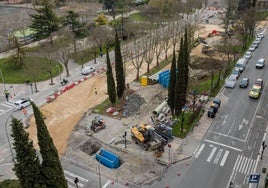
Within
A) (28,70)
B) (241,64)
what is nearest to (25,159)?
(28,70)

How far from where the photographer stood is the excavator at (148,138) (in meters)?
42.3

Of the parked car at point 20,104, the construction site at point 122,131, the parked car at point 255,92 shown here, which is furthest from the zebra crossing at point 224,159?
the parked car at point 20,104

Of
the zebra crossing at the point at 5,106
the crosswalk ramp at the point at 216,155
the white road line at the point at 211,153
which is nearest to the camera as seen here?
the crosswalk ramp at the point at 216,155

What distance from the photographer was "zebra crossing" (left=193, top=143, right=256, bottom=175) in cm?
3892

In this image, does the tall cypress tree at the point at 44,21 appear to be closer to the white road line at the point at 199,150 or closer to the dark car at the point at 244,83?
the dark car at the point at 244,83

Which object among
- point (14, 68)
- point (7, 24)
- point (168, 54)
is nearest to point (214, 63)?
point (168, 54)

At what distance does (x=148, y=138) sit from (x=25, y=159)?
19.8 m

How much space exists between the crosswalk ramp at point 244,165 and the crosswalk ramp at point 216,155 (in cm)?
161

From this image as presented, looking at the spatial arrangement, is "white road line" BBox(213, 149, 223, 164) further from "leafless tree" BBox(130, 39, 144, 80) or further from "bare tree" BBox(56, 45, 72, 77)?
"bare tree" BBox(56, 45, 72, 77)

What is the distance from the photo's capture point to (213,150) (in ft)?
139

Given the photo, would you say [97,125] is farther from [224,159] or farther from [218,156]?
[224,159]

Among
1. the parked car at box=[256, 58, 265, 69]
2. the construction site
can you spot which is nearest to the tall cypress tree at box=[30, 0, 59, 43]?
the construction site

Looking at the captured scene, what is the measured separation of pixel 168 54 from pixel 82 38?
79.9 feet

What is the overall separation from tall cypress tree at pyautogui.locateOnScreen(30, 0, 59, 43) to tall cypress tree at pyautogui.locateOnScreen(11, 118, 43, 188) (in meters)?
63.1
